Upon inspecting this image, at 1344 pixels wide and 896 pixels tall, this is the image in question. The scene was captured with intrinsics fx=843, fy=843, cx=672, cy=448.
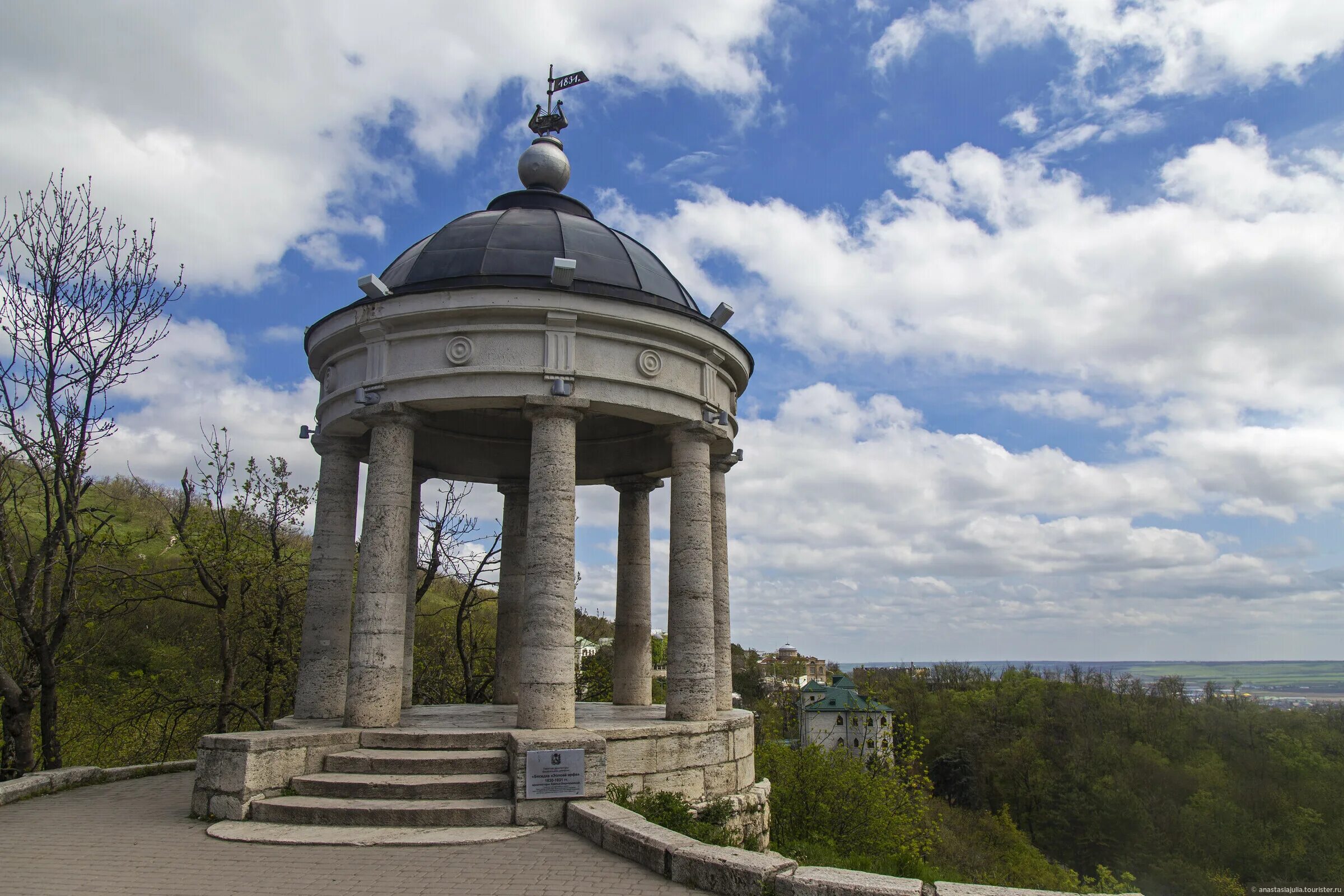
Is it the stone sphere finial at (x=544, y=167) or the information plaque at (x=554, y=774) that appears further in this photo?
the stone sphere finial at (x=544, y=167)

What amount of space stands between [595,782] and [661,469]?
10516mm

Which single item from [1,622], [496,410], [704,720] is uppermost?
[496,410]

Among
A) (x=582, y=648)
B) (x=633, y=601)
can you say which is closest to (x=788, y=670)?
(x=582, y=648)

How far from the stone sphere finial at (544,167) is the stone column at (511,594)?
760 cm

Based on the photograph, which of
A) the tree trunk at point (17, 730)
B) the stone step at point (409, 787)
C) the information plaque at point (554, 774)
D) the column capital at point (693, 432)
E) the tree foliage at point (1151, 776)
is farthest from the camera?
the tree foliage at point (1151, 776)

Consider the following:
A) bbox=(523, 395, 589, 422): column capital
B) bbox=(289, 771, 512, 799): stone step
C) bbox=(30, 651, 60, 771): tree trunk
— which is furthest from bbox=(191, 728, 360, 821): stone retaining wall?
bbox=(523, 395, 589, 422): column capital

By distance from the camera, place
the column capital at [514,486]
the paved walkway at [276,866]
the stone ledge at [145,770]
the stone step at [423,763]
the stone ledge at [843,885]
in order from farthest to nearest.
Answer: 1. the column capital at [514,486]
2. the stone ledge at [145,770]
3. the stone step at [423,763]
4. the paved walkway at [276,866]
5. the stone ledge at [843,885]

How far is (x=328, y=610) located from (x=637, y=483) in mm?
8008

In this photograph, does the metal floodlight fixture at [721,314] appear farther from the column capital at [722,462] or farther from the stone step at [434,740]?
the stone step at [434,740]

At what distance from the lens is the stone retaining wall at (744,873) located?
742 centimetres

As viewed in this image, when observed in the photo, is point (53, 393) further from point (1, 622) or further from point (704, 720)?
point (704, 720)

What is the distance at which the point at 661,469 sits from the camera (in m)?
21.2

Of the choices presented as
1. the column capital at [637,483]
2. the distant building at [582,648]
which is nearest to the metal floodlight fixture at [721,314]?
the column capital at [637,483]

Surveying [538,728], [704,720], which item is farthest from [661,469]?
[538,728]
